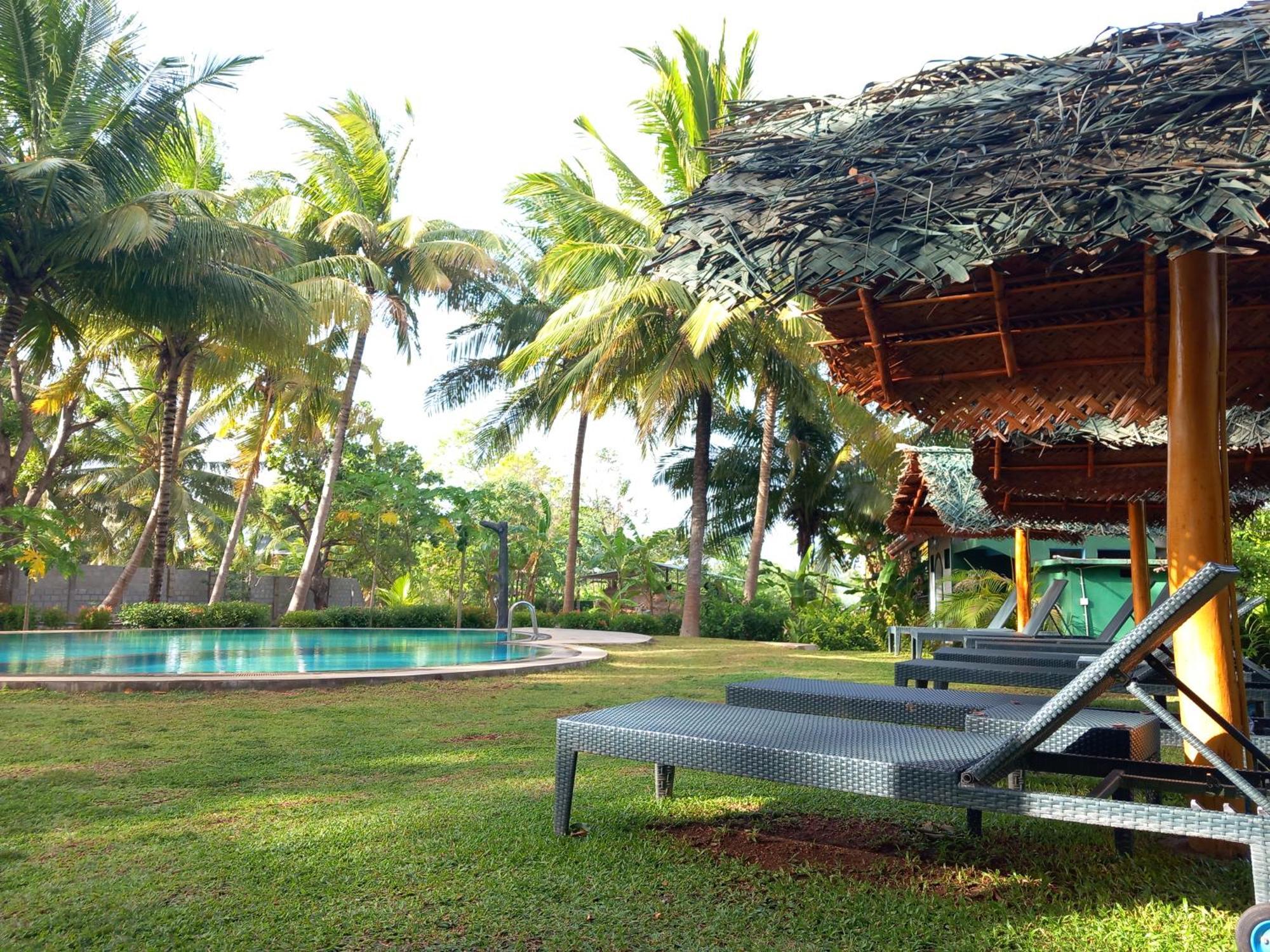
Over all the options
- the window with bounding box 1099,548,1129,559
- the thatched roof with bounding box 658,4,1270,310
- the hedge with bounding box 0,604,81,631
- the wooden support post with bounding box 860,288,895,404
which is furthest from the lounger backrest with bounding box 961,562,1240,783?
the hedge with bounding box 0,604,81,631

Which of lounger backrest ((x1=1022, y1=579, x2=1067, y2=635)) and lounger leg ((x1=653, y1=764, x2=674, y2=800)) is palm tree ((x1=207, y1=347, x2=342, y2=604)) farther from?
lounger leg ((x1=653, y1=764, x2=674, y2=800))

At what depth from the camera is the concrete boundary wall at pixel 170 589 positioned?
20609 millimetres

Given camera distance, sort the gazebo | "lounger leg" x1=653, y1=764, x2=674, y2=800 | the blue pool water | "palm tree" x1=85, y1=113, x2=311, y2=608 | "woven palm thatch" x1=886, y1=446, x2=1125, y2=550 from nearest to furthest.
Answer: the gazebo → "lounger leg" x1=653, y1=764, x2=674, y2=800 → "woven palm thatch" x1=886, y1=446, x2=1125, y2=550 → the blue pool water → "palm tree" x1=85, y1=113, x2=311, y2=608

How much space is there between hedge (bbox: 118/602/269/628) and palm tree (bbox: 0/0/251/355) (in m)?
5.54

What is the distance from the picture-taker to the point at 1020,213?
9.36ft

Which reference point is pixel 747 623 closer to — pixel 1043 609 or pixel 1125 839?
pixel 1043 609

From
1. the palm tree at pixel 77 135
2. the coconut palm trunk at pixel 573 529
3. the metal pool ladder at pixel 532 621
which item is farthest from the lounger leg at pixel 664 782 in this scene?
the coconut palm trunk at pixel 573 529

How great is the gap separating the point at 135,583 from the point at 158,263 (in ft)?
38.8

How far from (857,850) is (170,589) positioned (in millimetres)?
23363

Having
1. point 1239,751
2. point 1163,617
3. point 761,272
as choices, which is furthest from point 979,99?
point 1239,751

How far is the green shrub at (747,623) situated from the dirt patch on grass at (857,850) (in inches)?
545

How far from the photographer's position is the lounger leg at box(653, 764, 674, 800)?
3.55m

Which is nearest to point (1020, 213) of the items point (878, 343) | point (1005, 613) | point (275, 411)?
point (878, 343)

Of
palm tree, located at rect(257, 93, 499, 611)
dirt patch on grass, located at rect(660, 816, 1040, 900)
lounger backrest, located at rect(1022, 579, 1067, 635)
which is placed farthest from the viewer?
palm tree, located at rect(257, 93, 499, 611)
